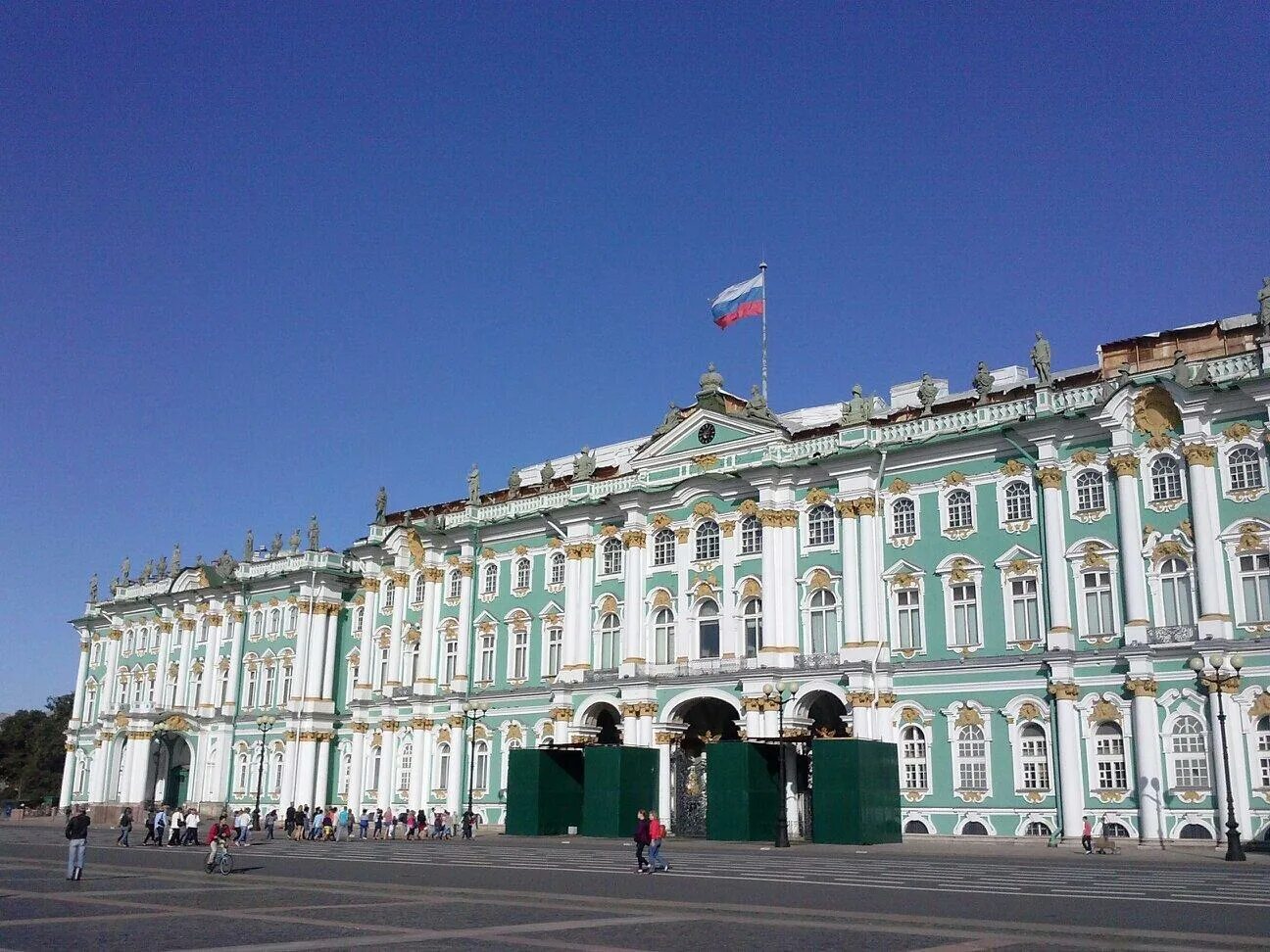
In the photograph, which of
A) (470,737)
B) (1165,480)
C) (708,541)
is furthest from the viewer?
(470,737)

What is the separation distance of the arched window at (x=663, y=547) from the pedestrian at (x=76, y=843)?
33.6 meters

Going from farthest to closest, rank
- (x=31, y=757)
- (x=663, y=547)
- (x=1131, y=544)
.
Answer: (x=31, y=757), (x=663, y=547), (x=1131, y=544)

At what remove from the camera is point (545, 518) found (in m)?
63.8

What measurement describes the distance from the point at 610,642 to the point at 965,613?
17837mm

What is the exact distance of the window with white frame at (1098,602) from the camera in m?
45.6

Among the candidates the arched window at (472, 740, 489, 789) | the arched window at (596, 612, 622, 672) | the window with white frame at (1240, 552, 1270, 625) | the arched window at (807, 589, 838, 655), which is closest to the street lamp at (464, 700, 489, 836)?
the arched window at (472, 740, 489, 789)

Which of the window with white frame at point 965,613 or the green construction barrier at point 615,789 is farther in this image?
the green construction barrier at point 615,789

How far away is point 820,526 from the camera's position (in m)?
53.7

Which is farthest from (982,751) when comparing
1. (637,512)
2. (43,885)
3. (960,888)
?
(43,885)

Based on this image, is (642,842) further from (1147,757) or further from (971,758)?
(1147,757)

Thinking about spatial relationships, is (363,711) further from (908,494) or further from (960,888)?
(960,888)

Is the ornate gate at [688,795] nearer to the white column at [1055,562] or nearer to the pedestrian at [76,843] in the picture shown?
the white column at [1055,562]

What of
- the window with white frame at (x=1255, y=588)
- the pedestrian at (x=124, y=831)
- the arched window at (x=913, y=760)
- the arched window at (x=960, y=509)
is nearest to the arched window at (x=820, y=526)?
the arched window at (x=960, y=509)

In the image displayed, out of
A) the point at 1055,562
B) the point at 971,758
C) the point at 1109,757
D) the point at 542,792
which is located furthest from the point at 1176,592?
the point at 542,792
